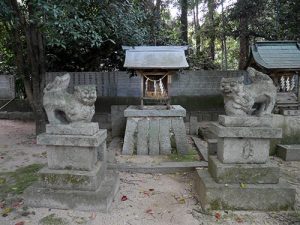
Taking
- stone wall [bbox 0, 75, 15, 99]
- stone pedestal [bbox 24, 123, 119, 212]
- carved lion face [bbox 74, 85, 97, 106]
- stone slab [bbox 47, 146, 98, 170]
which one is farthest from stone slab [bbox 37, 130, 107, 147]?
stone wall [bbox 0, 75, 15, 99]

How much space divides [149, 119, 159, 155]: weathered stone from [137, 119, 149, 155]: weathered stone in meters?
0.11

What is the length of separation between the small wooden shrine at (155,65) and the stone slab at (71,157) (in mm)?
3769

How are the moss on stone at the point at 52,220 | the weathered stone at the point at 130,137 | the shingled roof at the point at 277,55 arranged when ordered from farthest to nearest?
the weathered stone at the point at 130,137 → the shingled roof at the point at 277,55 → the moss on stone at the point at 52,220

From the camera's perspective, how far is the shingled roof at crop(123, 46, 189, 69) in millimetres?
7566

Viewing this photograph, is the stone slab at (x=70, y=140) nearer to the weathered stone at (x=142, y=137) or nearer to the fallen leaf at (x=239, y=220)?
the fallen leaf at (x=239, y=220)

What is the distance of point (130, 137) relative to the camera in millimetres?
7777

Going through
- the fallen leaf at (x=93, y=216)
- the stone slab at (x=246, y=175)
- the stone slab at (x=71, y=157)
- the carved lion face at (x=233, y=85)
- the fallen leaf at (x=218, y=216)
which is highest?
the carved lion face at (x=233, y=85)

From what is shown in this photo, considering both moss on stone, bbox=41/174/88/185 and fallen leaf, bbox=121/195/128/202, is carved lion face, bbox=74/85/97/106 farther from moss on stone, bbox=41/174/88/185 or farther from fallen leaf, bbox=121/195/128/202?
fallen leaf, bbox=121/195/128/202

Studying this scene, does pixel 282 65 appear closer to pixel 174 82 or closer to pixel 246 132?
pixel 246 132

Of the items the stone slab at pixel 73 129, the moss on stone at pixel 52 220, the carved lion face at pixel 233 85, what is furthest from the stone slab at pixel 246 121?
the moss on stone at pixel 52 220

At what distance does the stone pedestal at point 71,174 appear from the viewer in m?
4.21

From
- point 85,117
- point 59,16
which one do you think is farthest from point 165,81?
point 85,117

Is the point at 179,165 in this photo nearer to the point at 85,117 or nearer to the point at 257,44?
the point at 85,117

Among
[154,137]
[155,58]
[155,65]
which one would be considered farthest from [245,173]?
[155,58]
